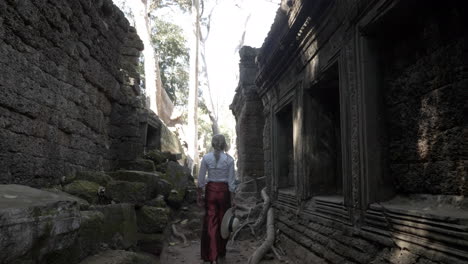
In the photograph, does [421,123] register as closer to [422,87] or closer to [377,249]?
[422,87]

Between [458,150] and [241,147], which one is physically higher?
[241,147]

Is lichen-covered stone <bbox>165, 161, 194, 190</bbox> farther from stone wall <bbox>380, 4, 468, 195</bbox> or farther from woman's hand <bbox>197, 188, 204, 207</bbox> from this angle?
stone wall <bbox>380, 4, 468, 195</bbox>

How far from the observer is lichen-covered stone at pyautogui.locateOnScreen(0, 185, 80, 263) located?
1854 millimetres

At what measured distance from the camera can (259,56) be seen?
7223mm

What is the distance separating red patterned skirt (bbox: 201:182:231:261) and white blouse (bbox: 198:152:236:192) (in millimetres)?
71

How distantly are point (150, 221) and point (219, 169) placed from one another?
3.81ft

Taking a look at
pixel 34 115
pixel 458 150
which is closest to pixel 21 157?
pixel 34 115

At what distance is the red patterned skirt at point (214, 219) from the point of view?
4.82m

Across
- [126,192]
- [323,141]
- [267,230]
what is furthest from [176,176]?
[323,141]

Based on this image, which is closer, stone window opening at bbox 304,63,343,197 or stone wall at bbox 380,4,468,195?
stone wall at bbox 380,4,468,195

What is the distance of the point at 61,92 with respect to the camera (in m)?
4.52

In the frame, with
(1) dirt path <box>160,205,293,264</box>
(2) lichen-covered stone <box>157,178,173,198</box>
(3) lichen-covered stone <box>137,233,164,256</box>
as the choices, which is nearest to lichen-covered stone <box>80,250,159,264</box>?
(3) lichen-covered stone <box>137,233,164,256</box>

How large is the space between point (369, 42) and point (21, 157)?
12.2 feet

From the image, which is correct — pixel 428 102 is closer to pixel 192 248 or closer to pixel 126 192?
pixel 126 192
